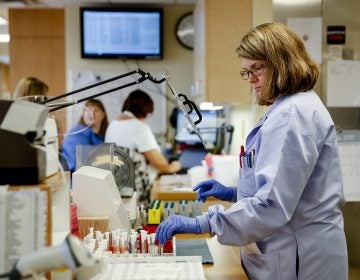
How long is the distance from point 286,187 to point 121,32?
4020mm

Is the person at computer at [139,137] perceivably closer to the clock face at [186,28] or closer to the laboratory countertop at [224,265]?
the clock face at [186,28]

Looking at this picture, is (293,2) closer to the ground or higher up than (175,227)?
higher up

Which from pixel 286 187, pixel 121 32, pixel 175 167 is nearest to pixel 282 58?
pixel 286 187

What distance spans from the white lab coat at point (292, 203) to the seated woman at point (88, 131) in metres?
2.29

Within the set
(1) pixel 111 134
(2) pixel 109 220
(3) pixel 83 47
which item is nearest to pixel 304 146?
(2) pixel 109 220

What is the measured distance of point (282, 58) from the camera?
1.60m

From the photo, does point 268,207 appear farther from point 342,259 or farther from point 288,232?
point 342,259

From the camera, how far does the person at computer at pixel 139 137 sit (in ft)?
12.3

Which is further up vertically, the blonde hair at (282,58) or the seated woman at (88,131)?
the blonde hair at (282,58)

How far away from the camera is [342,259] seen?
162 cm

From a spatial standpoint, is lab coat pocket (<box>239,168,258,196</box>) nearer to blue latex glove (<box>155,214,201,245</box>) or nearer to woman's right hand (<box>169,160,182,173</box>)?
blue latex glove (<box>155,214,201,245</box>)

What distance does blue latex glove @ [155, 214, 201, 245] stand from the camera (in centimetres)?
156

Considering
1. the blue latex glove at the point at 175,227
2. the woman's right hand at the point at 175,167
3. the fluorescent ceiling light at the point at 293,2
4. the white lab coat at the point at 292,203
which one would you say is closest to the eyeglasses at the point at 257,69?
the white lab coat at the point at 292,203

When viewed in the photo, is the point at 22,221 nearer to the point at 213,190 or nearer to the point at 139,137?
the point at 213,190
